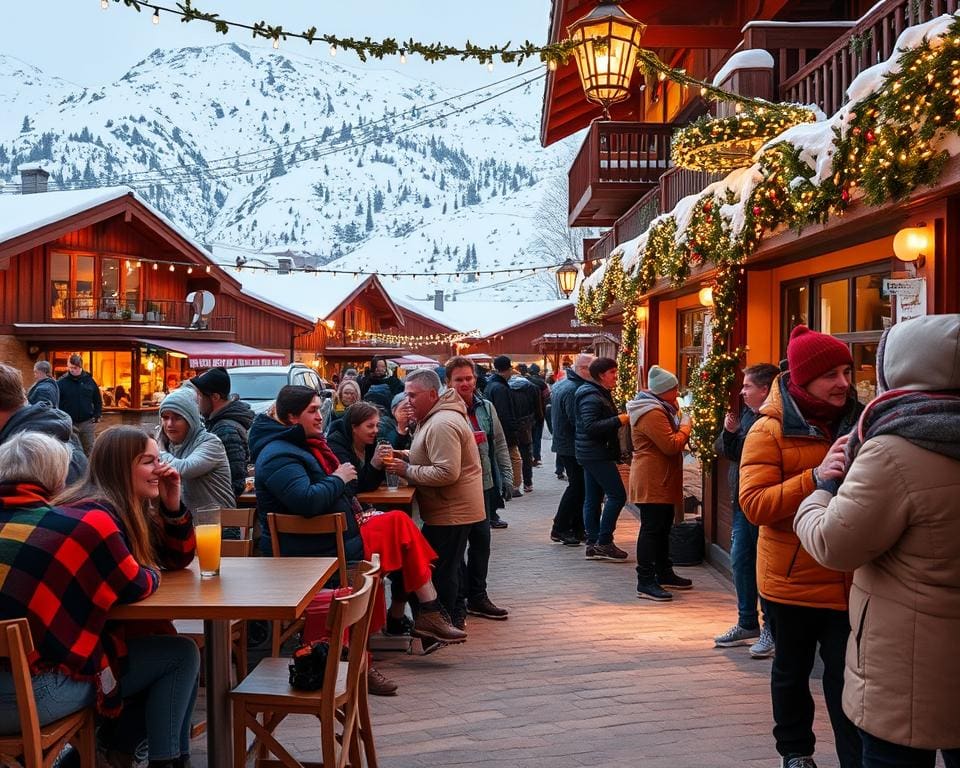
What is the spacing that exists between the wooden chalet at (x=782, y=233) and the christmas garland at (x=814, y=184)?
0.42ft

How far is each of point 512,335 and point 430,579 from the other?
43863 mm

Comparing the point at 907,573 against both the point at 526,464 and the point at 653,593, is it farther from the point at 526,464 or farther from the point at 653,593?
the point at 526,464

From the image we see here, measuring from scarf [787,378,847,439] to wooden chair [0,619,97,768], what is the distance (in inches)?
113

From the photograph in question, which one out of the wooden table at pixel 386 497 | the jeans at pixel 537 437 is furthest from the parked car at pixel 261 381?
the wooden table at pixel 386 497

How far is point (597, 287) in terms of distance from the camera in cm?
1482

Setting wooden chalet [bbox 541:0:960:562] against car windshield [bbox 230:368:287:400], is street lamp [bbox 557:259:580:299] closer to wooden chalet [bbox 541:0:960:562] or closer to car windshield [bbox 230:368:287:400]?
wooden chalet [bbox 541:0:960:562]

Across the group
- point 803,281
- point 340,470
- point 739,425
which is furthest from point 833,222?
point 340,470

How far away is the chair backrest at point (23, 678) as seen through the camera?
10.2ft

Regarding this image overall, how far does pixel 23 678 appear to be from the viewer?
10.4 ft

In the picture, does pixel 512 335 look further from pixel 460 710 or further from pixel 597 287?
pixel 460 710

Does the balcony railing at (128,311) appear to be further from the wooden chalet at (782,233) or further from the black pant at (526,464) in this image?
the black pant at (526,464)

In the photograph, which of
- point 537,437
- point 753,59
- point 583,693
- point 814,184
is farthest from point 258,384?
point 814,184

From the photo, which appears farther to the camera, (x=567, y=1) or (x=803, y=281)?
(x=567, y=1)

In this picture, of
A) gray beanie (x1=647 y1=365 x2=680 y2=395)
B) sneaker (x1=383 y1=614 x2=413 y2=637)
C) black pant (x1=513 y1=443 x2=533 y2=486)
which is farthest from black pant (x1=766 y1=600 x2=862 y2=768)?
black pant (x1=513 y1=443 x2=533 y2=486)
